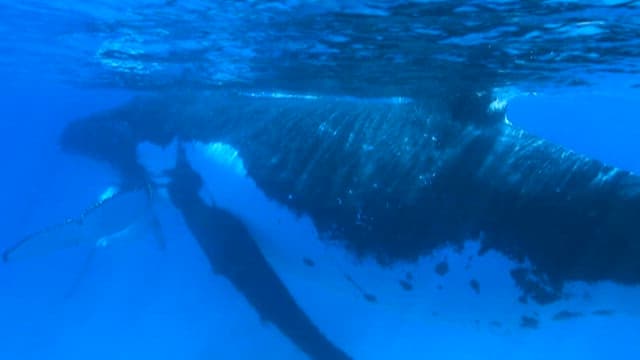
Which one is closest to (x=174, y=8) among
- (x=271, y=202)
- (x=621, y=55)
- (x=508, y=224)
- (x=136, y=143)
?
(x=136, y=143)

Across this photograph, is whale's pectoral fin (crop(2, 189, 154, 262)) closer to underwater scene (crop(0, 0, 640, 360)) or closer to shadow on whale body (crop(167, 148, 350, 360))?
underwater scene (crop(0, 0, 640, 360))

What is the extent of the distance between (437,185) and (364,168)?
1.21 metres

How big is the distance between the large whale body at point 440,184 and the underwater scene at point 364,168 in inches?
0.9

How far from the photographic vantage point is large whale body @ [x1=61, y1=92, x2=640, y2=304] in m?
7.25

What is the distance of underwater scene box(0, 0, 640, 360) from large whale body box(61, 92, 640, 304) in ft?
0.08

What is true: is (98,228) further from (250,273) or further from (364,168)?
(364,168)

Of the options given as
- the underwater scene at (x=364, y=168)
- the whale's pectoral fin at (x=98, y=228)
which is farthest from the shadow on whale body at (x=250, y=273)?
the whale's pectoral fin at (x=98, y=228)

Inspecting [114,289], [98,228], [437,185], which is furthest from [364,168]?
[114,289]

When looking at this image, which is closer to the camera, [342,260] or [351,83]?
[342,260]

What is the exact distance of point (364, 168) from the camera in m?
9.40

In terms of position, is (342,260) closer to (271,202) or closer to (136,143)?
(271,202)

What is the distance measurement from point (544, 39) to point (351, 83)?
5.32 m

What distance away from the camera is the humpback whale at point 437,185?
7.27 meters

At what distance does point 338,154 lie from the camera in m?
9.88
